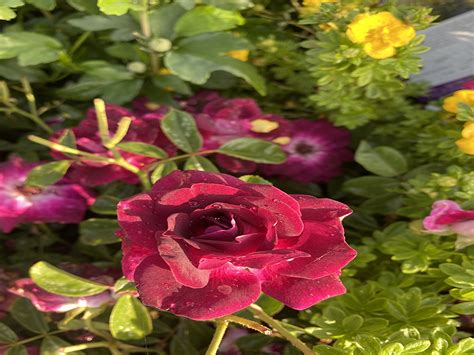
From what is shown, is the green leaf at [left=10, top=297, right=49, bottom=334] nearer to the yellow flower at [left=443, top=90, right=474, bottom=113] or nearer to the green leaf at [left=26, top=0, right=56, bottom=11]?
the green leaf at [left=26, top=0, right=56, bottom=11]

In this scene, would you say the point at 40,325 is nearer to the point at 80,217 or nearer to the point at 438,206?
the point at 80,217

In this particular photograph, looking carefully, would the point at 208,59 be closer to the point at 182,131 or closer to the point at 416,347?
the point at 182,131

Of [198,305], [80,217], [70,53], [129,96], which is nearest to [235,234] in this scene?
[198,305]

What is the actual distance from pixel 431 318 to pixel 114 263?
41 cm

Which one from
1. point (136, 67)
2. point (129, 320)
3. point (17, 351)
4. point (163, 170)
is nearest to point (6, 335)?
point (17, 351)

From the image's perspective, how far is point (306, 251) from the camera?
542mm

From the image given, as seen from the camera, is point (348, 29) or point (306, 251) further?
point (348, 29)

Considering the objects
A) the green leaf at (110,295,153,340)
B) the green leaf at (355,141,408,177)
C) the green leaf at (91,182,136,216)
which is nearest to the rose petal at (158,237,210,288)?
the green leaf at (110,295,153,340)

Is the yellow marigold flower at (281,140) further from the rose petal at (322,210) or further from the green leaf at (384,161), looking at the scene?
the rose petal at (322,210)

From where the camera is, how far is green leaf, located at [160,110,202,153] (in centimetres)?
82

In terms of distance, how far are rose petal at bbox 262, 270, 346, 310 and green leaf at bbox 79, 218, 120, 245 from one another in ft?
1.01

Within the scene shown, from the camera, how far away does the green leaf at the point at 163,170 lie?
780 millimetres

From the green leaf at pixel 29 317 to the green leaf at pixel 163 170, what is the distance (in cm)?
22

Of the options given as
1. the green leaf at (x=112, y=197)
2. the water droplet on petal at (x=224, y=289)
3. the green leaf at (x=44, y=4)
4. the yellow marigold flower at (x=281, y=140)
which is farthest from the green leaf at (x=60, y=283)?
the green leaf at (x=44, y=4)
